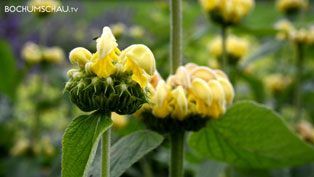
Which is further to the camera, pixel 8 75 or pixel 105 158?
pixel 8 75

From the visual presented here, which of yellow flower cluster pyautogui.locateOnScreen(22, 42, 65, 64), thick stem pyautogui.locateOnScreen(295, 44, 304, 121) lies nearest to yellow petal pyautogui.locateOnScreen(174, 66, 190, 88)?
thick stem pyautogui.locateOnScreen(295, 44, 304, 121)

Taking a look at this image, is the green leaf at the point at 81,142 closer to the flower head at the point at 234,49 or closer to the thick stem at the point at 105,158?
the thick stem at the point at 105,158

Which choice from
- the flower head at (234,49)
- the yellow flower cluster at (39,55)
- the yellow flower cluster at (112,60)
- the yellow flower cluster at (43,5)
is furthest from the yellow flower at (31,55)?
the yellow flower cluster at (112,60)

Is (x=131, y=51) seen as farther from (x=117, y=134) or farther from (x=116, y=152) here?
(x=117, y=134)

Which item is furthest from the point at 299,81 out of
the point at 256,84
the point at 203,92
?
the point at 203,92

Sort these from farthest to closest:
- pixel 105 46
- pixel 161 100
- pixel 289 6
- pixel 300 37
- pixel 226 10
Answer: pixel 289 6, pixel 300 37, pixel 226 10, pixel 161 100, pixel 105 46

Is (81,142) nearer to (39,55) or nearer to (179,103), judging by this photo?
(179,103)
